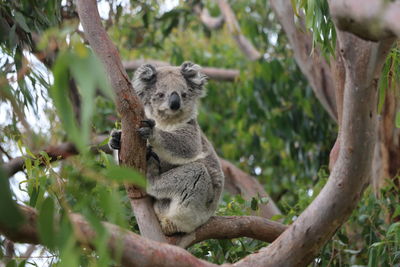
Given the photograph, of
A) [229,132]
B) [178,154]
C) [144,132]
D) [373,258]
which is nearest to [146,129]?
[144,132]

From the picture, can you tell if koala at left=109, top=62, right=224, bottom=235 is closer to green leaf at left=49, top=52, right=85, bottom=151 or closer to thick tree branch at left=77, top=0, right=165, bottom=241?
thick tree branch at left=77, top=0, right=165, bottom=241

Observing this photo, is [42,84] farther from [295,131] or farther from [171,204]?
[295,131]

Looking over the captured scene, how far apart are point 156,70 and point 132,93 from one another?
1474 millimetres

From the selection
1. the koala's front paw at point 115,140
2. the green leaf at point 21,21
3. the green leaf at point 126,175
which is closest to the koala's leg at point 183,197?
the koala's front paw at point 115,140

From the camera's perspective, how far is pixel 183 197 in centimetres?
371

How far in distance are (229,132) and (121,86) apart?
15.5ft

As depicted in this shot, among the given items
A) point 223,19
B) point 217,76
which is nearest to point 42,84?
point 217,76

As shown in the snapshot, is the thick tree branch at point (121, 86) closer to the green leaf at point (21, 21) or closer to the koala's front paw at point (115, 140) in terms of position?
the koala's front paw at point (115, 140)

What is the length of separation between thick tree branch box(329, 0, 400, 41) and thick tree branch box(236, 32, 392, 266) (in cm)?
27

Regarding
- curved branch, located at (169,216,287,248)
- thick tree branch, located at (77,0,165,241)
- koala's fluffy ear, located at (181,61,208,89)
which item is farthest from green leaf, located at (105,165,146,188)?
koala's fluffy ear, located at (181,61,208,89)

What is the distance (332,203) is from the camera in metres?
2.39

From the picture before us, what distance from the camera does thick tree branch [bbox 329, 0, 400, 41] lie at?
1.64 meters

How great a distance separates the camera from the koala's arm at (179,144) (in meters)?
3.50

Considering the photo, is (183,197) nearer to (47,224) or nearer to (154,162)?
(154,162)
